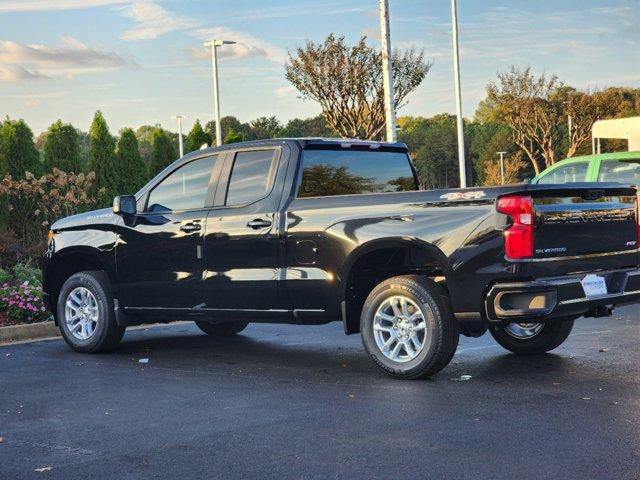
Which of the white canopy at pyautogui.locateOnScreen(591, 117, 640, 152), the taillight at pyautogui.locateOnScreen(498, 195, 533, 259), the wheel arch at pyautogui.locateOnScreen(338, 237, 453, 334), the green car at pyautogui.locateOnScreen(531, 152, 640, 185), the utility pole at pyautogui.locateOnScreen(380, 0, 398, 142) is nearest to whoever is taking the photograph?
the taillight at pyautogui.locateOnScreen(498, 195, 533, 259)

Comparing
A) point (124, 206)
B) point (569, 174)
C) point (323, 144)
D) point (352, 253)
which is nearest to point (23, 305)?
point (124, 206)

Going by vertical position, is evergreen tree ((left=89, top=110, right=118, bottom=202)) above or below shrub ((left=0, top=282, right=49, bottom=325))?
above

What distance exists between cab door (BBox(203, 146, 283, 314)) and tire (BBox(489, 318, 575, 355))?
6.91 ft

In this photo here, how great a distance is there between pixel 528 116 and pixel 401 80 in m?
15.3

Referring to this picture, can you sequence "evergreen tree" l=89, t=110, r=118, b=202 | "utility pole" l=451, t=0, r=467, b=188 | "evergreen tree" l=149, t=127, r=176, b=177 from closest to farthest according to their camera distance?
"evergreen tree" l=89, t=110, r=118, b=202 → "utility pole" l=451, t=0, r=467, b=188 → "evergreen tree" l=149, t=127, r=176, b=177

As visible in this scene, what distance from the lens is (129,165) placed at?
33625mm

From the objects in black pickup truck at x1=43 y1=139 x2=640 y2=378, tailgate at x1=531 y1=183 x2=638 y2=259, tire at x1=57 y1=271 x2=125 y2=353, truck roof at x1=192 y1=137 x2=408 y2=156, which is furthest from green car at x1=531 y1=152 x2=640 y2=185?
tire at x1=57 y1=271 x2=125 y2=353

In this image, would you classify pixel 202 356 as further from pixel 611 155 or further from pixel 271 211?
pixel 611 155

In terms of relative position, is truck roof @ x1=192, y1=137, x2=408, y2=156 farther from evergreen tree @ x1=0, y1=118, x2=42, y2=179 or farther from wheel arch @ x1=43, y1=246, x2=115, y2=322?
evergreen tree @ x1=0, y1=118, x2=42, y2=179

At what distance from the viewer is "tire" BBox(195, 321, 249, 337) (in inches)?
431

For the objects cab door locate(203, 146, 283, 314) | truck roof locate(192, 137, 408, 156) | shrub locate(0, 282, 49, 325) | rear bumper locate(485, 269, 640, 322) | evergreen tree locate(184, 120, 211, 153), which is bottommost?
shrub locate(0, 282, 49, 325)

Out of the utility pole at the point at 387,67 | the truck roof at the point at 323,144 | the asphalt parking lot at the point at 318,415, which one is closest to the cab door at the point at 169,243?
the truck roof at the point at 323,144

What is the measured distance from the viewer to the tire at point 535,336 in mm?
8727

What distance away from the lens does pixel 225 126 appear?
99062 mm
